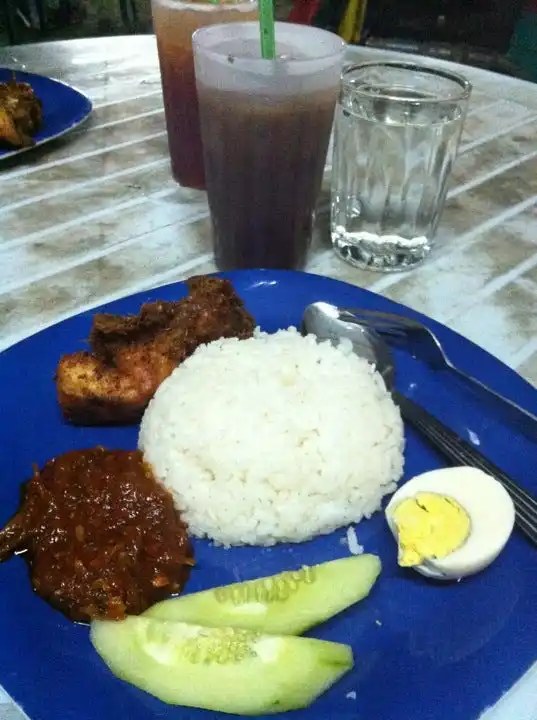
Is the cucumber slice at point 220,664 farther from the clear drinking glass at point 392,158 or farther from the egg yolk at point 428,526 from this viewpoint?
the clear drinking glass at point 392,158

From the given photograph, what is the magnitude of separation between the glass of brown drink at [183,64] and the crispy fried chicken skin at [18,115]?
0.44 metres

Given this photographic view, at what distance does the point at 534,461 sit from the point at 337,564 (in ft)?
1.10

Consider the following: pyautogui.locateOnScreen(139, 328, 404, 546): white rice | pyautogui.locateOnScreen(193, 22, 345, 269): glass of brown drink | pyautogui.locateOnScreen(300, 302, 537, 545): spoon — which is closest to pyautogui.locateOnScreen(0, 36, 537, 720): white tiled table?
pyautogui.locateOnScreen(193, 22, 345, 269): glass of brown drink

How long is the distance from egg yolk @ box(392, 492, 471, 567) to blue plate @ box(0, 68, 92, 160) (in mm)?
1567

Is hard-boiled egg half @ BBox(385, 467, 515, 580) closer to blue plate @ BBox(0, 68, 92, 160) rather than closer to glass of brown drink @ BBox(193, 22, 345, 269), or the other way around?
glass of brown drink @ BBox(193, 22, 345, 269)

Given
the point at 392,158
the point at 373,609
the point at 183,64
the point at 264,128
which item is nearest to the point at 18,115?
the point at 183,64

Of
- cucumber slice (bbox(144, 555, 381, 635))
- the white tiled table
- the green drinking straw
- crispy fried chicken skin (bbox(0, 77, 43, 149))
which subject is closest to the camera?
cucumber slice (bbox(144, 555, 381, 635))

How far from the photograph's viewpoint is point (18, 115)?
1979mm

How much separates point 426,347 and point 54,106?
5.31 feet

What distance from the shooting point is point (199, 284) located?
1.27 meters

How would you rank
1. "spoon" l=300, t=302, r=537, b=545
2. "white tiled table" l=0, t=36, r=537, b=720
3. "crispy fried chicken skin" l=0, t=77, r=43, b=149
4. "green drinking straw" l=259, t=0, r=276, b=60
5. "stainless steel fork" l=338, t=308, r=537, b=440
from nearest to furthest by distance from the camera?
"spoon" l=300, t=302, r=537, b=545 → "stainless steel fork" l=338, t=308, r=537, b=440 → "green drinking straw" l=259, t=0, r=276, b=60 → "white tiled table" l=0, t=36, r=537, b=720 → "crispy fried chicken skin" l=0, t=77, r=43, b=149

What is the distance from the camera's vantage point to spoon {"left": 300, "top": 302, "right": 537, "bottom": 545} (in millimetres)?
958

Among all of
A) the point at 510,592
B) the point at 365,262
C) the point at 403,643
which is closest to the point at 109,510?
the point at 403,643

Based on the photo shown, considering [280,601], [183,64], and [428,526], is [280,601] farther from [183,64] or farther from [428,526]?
[183,64]
